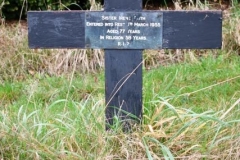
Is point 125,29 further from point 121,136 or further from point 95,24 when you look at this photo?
point 121,136

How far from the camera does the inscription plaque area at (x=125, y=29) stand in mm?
3920

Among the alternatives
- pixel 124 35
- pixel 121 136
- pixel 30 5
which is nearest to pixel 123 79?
pixel 124 35

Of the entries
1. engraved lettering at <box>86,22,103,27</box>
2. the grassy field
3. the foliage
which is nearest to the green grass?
the grassy field

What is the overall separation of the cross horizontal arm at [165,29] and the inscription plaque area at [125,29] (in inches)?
1.8

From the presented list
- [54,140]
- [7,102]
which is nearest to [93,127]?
[54,140]

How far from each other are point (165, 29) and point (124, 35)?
27 centimetres

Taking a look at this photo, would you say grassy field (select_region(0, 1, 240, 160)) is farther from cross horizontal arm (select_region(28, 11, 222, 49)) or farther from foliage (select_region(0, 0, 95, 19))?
foliage (select_region(0, 0, 95, 19))

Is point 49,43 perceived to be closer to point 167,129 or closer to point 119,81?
point 119,81

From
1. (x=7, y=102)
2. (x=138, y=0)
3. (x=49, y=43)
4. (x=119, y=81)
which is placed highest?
(x=138, y=0)

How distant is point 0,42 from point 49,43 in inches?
118

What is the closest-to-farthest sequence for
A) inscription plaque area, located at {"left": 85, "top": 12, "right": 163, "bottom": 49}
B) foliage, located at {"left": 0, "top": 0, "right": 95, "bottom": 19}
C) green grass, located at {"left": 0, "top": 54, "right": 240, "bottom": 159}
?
green grass, located at {"left": 0, "top": 54, "right": 240, "bottom": 159}
inscription plaque area, located at {"left": 85, "top": 12, "right": 163, "bottom": 49}
foliage, located at {"left": 0, "top": 0, "right": 95, "bottom": 19}

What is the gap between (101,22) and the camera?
3.94 m

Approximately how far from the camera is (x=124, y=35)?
3.94 meters

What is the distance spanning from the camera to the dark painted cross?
12.9ft
